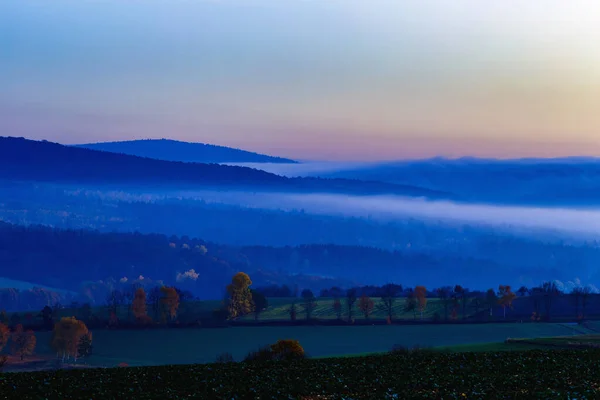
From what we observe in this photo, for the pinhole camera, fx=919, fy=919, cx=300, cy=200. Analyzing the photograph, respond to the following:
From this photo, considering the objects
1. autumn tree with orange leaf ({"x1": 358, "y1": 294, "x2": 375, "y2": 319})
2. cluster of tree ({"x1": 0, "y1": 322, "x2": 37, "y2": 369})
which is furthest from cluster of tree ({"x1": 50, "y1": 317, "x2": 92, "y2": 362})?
autumn tree with orange leaf ({"x1": 358, "y1": 294, "x2": 375, "y2": 319})

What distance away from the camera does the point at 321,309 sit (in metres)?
169

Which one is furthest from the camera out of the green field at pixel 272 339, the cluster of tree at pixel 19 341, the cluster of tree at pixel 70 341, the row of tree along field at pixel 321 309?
the row of tree along field at pixel 321 309

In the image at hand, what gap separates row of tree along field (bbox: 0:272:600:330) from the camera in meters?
156

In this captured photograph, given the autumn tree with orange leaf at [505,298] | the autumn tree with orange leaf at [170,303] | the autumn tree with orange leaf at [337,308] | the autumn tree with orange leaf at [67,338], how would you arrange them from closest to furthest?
the autumn tree with orange leaf at [67,338]
the autumn tree with orange leaf at [337,308]
the autumn tree with orange leaf at [170,303]
the autumn tree with orange leaf at [505,298]

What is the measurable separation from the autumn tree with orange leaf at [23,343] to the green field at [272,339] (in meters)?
1.63

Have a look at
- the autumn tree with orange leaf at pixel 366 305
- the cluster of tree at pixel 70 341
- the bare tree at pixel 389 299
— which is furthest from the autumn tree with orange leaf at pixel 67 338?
the autumn tree with orange leaf at pixel 366 305

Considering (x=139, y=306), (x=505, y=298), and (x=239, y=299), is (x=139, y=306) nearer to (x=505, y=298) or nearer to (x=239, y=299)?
(x=239, y=299)

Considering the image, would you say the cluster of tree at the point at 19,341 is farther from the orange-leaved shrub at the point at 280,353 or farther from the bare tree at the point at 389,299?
the orange-leaved shrub at the point at 280,353

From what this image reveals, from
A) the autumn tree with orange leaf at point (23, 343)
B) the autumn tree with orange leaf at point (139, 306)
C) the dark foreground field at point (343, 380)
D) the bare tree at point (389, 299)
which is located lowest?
the autumn tree with orange leaf at point (23, 343)

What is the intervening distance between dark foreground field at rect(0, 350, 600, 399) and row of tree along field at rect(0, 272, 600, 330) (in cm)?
9508

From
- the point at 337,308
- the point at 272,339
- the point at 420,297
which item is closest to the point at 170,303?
the point at 337,308

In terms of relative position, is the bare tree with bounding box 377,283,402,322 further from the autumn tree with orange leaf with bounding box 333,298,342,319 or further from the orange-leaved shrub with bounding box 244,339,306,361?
the orange-leaved shrub with bounding box 244,339,306,361

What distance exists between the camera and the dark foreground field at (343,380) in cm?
4444

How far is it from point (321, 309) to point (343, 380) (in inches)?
4749
